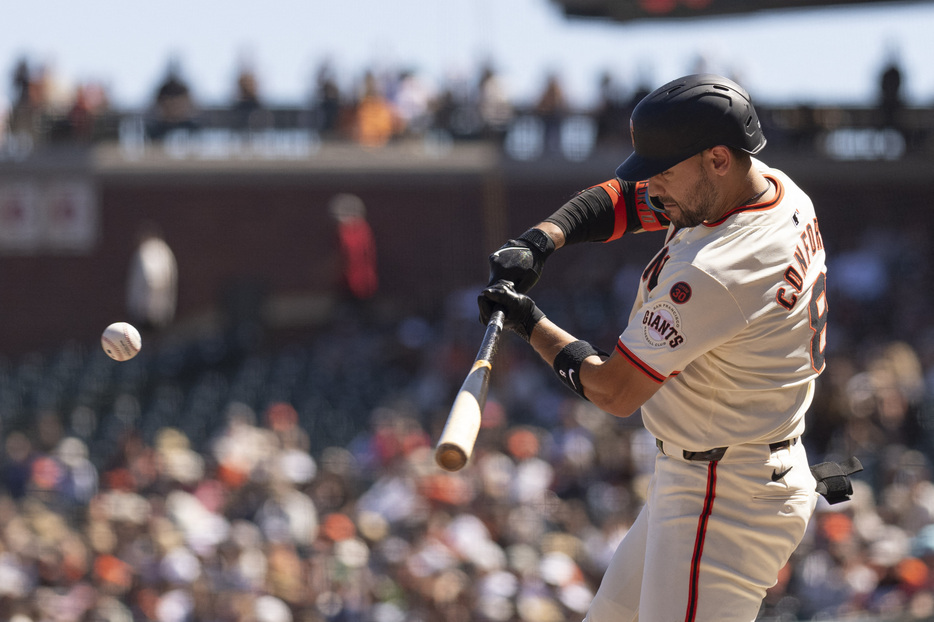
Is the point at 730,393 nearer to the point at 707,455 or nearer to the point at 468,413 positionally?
the point at 707,455

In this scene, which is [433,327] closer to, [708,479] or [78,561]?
[78,561]

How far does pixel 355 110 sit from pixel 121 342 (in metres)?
12.2

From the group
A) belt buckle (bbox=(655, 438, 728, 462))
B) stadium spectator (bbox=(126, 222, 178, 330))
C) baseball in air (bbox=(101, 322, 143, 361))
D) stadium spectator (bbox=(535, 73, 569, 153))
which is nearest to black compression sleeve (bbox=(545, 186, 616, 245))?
belt buckle (bbox=(655, 438, 728, 462))

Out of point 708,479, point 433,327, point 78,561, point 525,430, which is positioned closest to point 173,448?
point 78,561

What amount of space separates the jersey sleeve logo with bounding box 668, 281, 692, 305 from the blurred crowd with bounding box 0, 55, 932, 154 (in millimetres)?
12337

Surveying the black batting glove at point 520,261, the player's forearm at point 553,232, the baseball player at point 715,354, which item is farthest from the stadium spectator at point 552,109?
the baseball player at point 715,354

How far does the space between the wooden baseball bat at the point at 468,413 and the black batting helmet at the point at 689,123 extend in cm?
52

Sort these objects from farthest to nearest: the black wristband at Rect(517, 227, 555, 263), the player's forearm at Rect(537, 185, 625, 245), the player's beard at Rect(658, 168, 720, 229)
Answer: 1. the player's forearm at Rect(537, 185, 625, 245)
2. the black wristband at Rect(517, 227, 555, 263)
3. the player's beard at Rect(658, 168, 720, 229)

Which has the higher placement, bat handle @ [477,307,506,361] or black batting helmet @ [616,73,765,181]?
black batting helmet @ [616,73,765,181]

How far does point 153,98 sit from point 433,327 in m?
4.59

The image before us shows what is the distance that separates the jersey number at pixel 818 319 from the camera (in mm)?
2855

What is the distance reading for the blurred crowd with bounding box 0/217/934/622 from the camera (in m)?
7.56

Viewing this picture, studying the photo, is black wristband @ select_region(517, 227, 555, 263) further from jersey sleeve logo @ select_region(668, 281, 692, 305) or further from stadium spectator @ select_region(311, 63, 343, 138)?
stadium spectator @ select_region(311, 63, 343, 138)

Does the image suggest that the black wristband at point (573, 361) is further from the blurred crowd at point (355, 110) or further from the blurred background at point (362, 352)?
the blurred crowd at point (355, 110)
